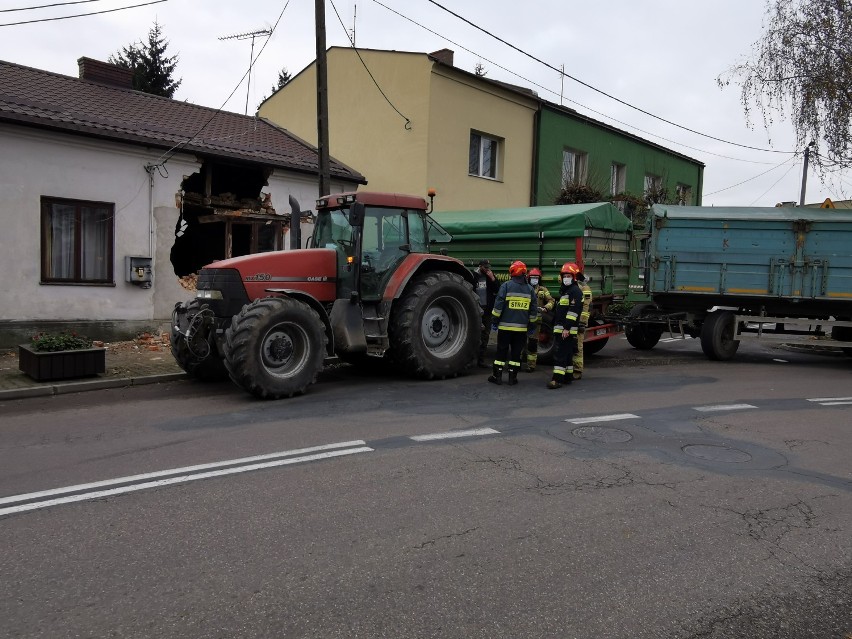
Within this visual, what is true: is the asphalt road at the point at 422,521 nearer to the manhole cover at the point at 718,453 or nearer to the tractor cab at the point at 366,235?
the manhole cover at the point at 718,453

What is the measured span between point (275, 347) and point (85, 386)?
2.75 m

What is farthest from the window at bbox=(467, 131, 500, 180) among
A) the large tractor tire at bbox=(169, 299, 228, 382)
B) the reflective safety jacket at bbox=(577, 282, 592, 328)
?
the large tractor tire at bbox=(169, 299, 228, 382)

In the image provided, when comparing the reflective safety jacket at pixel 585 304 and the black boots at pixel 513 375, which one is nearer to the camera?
the black boots at pixel 513 375

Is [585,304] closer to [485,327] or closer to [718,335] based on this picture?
[485,327]

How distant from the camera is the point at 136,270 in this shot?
1239 cm

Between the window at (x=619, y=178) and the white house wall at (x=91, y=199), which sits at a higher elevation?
the window at (x=619, y=178)

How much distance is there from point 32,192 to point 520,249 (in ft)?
27.2

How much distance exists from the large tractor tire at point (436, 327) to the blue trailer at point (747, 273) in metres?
3.77

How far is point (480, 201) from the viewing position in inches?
751

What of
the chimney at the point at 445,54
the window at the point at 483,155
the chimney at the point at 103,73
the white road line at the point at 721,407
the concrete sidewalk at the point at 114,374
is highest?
the chimney at the point at 445,54

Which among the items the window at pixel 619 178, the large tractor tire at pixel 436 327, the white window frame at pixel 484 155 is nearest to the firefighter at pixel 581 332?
the large tractor tire at pixel 436 327

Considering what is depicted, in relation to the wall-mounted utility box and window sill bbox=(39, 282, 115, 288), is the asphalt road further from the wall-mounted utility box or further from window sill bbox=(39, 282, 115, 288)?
the wall-mounted utility box

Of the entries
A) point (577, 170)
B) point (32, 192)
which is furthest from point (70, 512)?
point (577, 170)

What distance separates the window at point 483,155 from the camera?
1889cm
